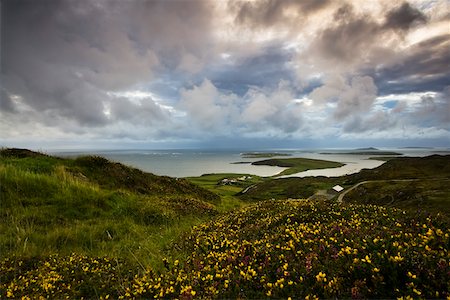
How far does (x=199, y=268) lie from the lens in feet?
19.3

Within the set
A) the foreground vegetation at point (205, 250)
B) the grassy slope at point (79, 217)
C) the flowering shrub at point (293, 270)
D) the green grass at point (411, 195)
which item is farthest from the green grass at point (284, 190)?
the flowering shrub at point (293, 270)

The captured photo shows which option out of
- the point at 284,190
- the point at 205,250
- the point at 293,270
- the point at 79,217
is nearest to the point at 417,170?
the point at 284,190

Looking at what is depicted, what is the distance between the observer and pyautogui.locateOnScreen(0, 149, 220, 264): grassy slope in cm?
893

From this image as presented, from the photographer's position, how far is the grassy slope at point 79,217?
893 cm

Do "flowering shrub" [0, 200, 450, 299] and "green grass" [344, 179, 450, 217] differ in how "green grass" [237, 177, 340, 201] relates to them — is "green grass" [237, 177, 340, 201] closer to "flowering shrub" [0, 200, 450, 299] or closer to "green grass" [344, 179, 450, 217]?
"green grass" [344, 179, 450, 217]

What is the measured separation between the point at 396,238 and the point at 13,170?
17.6 m

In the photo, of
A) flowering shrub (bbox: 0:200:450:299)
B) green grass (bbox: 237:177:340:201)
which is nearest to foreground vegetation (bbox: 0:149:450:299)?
flowering shrub (bbox: 0:200:450:299)

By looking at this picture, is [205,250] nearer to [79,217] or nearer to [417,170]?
[79,217]

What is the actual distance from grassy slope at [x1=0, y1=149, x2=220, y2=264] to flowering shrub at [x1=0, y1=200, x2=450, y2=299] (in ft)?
4.88

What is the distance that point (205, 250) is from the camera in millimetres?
7344

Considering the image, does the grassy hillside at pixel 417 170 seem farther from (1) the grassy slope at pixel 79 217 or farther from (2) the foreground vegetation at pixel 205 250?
(2) the foreground vegetation at pixel 205 250

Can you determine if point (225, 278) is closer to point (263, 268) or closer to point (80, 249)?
point (263, 268)

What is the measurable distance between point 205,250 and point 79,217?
792 centimetres

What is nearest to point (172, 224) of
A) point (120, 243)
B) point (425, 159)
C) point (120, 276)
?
point (120, 243)
